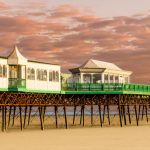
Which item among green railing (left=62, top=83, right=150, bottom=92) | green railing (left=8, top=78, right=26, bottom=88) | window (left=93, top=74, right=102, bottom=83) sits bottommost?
green railing (left=62, top=83, right=150, bottom=92)

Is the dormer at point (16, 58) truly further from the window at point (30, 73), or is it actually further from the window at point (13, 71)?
the window at point (30, 73)

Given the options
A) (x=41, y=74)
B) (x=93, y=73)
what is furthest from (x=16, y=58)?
(x=93, y=73)

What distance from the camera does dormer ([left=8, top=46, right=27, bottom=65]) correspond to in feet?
157

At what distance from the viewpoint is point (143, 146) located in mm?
34375

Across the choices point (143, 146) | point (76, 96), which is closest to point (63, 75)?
point (76, 96)

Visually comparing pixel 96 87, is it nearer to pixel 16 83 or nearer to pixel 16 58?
pixel 16 83

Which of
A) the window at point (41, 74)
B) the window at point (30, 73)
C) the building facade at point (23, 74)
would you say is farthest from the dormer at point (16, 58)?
the window at point (41, 74)

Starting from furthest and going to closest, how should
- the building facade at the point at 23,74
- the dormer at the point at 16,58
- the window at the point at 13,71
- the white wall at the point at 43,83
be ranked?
the white wall at the point at 43,83
the window at the point at 13,71
the dormer at the point at 16,58
the building facade at the point at 23,74

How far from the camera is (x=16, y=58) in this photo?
4816 cm

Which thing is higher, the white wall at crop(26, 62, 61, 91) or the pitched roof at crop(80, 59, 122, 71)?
the pitched roof at crop(80, 59, 122, 71)

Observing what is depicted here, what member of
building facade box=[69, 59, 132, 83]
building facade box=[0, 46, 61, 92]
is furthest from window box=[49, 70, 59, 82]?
building facade box=[69, 59, 132, 83]

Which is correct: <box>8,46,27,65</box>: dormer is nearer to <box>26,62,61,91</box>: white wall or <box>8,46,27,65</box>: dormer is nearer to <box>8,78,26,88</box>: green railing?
<box>26,62,61,91</box>: white wall

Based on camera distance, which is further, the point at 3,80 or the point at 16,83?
the point at 16,83

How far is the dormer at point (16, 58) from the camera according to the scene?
157ft
